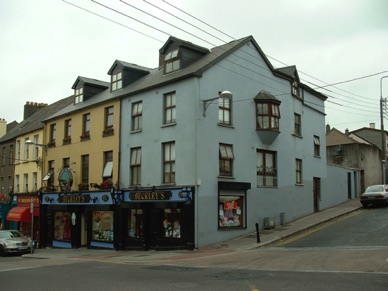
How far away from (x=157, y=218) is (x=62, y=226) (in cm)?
1065

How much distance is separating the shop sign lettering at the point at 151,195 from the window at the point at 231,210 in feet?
8.84

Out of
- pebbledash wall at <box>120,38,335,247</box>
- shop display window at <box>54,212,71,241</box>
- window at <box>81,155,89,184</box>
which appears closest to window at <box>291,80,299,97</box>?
pebbledash wall at <box>120,38,335,247</box>

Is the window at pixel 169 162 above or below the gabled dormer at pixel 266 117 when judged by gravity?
below

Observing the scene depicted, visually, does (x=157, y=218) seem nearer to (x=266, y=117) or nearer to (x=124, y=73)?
(x=266, y=117)

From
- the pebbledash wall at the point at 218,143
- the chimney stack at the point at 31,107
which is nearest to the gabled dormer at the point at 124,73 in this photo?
the pebbledash wall at the point at 218,143

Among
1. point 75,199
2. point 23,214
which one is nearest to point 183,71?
point 75,199

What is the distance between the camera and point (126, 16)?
1414 cm

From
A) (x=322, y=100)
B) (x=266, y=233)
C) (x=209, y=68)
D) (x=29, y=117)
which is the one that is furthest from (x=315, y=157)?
(x=29, y=117)

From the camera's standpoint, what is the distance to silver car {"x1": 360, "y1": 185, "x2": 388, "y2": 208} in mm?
30047

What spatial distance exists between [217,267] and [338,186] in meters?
21.8

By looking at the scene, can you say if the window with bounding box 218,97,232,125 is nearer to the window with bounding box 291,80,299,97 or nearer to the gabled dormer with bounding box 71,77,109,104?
the window with bounding box 291,80,299,97

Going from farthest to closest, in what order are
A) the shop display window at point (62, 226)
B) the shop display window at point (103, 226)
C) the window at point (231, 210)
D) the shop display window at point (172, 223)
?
the shop display window at point (62, 226) → the shop display window at point (103, 226) → the window at point (231, 210) → the shop display window at point (172, 223)

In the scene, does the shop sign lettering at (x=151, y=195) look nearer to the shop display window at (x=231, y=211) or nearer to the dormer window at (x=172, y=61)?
the shop display window at (x=231, y=211)

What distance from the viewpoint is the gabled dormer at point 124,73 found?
28.0m
